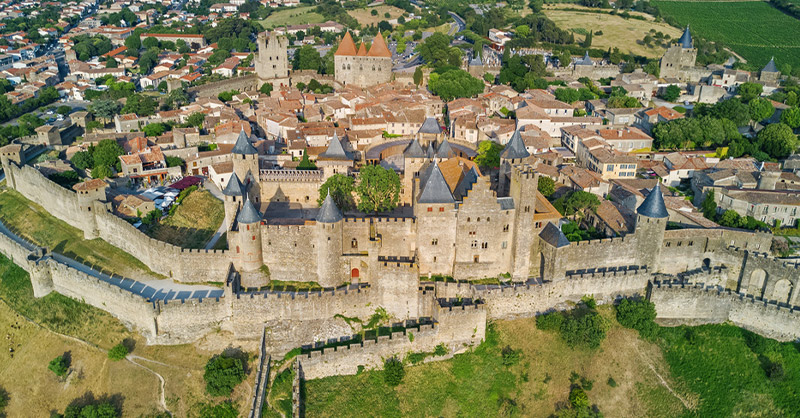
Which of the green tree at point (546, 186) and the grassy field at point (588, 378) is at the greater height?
the green tree at point (546, 186)

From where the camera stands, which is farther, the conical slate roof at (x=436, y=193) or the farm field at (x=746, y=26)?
the farm field at (x=746, y=26)

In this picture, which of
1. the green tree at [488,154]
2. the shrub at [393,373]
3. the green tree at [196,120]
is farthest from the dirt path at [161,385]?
the green tree at [196,120]

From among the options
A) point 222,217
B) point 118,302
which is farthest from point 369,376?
point 222,217

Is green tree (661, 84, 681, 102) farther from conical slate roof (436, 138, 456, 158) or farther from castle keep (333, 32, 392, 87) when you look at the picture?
conical slate roof (436, 138, 456, 158)

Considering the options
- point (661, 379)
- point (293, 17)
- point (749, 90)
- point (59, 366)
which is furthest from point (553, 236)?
point (293, 17)

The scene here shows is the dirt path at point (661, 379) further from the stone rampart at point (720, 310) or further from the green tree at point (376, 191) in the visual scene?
the green tree at point (376, 191)

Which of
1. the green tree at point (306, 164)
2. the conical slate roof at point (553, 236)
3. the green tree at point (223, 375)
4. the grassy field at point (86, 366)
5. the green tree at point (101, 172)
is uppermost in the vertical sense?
the conical slate roof at point (553, 236)
